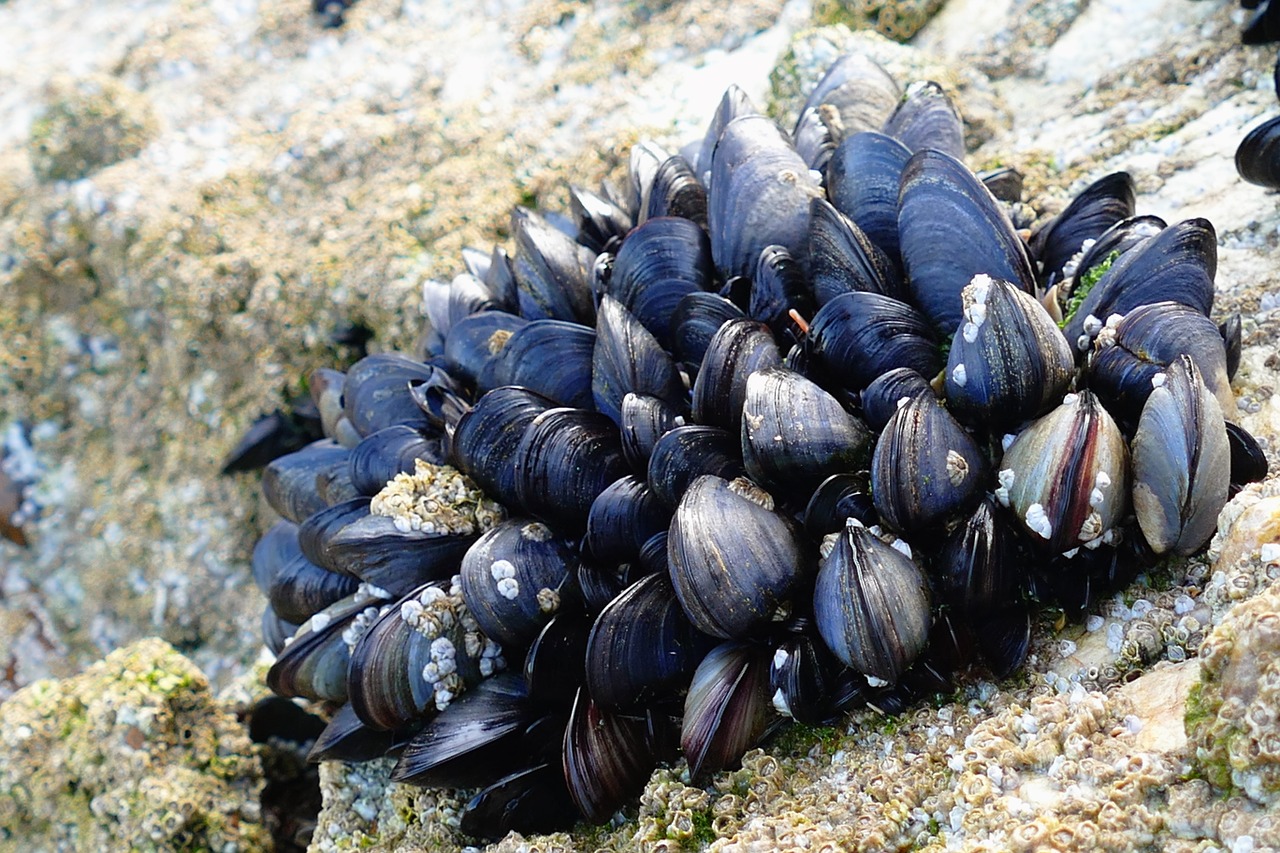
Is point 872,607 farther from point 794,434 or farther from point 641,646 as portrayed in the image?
point 641,646

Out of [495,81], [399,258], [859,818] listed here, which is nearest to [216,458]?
[399,258]

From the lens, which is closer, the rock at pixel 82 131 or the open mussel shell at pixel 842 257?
the open mussel shell at pixel 842 257

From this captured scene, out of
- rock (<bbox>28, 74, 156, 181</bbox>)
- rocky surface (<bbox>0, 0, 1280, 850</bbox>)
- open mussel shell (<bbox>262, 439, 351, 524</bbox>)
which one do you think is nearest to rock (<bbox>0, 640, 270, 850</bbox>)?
rocky surface (<bbox>0, 0, 1280, 850</bbox>)

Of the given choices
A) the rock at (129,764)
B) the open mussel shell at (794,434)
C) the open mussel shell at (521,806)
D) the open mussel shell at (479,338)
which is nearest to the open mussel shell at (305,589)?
the rock at (129,764)

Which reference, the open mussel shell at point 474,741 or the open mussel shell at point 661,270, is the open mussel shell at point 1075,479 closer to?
the open mussel shell at point 661,270

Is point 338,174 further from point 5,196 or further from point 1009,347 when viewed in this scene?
point 1009,347

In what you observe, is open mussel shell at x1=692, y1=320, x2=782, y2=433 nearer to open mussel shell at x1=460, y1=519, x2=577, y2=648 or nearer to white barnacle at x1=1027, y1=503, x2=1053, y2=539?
open mussel shell at x1=460, y1=519, x2=577, y2=648
